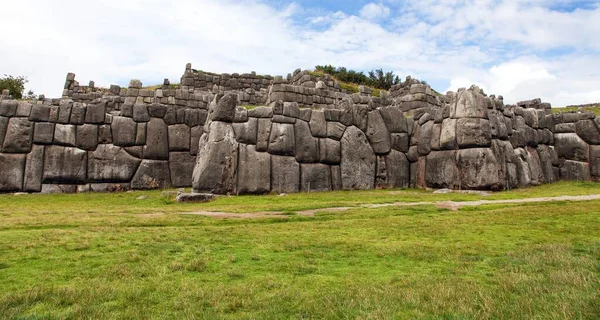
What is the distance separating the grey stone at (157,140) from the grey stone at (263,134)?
16.0 feet

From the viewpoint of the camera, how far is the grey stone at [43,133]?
703 inches

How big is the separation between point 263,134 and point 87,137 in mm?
7763

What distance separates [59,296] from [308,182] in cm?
1383

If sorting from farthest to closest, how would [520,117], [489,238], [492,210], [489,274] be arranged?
[520,117] < [492,210] < [489,238] < [489,274]

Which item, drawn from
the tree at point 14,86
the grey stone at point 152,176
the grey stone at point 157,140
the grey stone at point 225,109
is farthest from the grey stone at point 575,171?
the tree at point 14,86

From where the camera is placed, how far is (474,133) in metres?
17.7

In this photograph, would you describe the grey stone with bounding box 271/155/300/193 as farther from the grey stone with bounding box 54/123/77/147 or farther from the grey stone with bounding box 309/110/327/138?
the grey stone with bounding box 54/123/77/147

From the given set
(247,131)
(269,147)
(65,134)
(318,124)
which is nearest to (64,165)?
(65,134)

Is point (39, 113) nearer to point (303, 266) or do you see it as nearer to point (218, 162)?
point (218, 162)

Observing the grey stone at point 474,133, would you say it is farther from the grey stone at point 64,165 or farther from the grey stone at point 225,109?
the grey stone at point 64,165

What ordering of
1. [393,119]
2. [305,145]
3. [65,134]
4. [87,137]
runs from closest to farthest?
[65,134]
[305,145]
[87,137]
[393,119]

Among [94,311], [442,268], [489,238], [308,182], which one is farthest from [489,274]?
[308,182]

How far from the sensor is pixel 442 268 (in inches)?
239

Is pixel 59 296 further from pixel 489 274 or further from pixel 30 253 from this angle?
pixel 489 274
